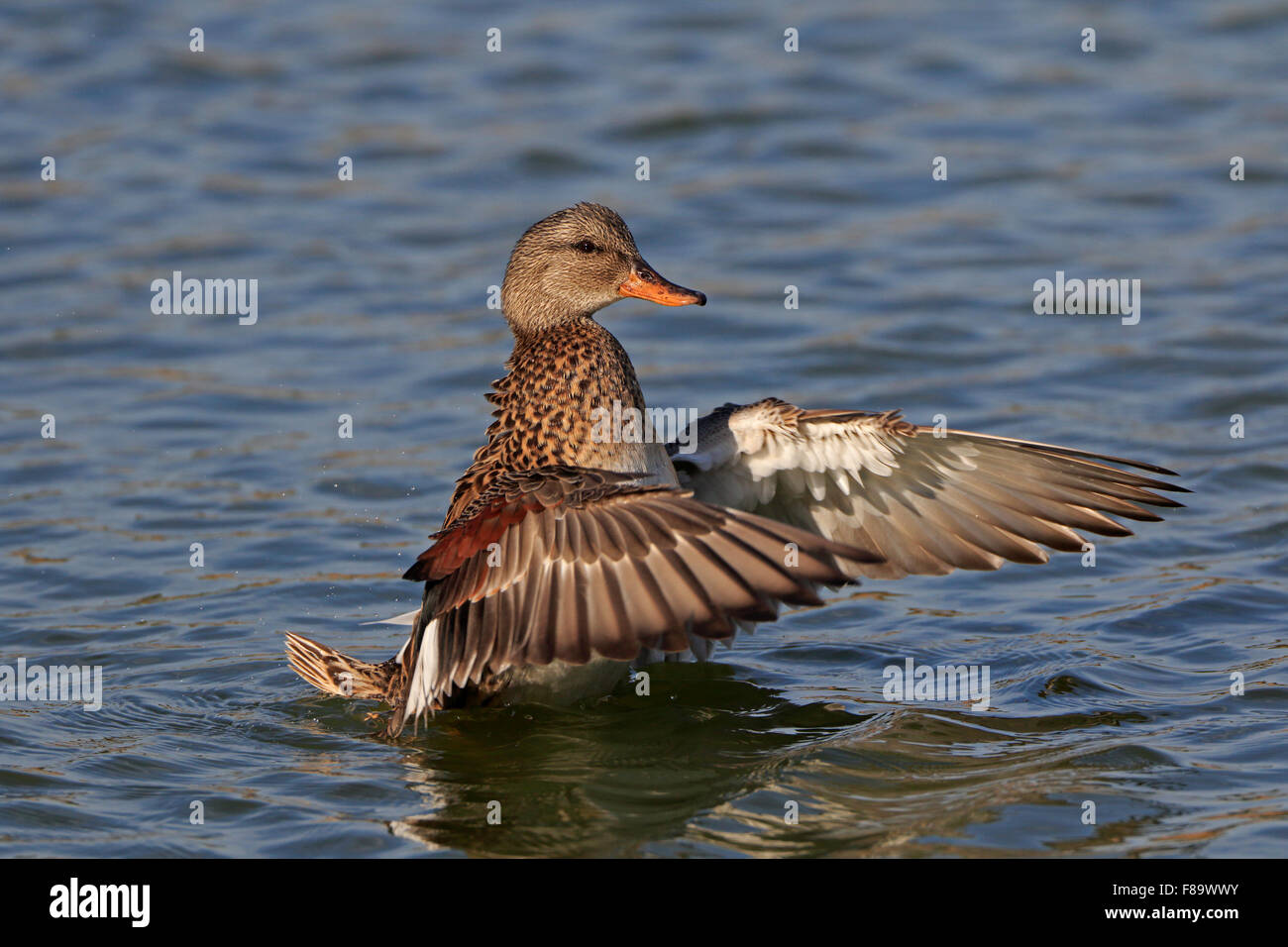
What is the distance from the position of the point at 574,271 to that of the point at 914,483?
1722mm

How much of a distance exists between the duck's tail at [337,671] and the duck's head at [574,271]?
160 cm

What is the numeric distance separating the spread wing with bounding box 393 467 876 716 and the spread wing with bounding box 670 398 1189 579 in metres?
0.98

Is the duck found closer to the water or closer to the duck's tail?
the duck's tail

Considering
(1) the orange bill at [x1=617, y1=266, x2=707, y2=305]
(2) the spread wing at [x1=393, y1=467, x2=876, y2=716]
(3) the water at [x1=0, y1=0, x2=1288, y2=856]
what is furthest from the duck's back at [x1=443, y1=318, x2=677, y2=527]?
(3) the water at [x1=0, y1=0, x2=1288, y2=856]

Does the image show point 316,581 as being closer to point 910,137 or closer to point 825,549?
point 825,549

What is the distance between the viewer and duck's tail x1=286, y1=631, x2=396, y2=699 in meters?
7.29

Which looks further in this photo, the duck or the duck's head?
the duck's head

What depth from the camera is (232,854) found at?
6.12 m

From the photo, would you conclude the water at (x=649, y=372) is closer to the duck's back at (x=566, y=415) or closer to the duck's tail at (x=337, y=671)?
the duck's tail at (x=337, y=671)

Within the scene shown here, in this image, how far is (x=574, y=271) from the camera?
294 inches

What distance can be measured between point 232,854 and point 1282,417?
7.21 metres

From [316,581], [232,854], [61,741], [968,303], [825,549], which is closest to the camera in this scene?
[825,549]

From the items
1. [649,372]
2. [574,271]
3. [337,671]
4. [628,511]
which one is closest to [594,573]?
[628,511]
